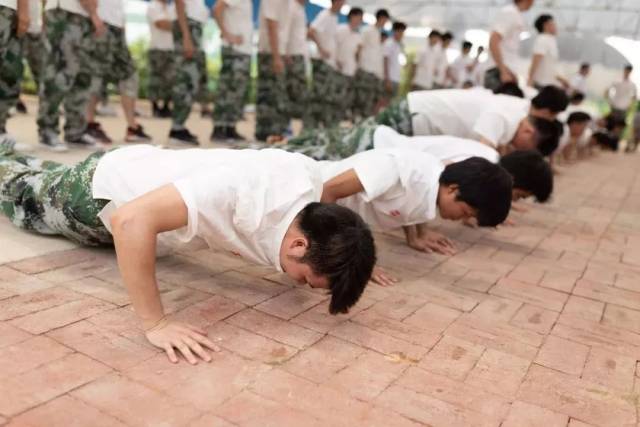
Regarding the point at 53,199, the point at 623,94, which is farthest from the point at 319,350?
the point at 623,94

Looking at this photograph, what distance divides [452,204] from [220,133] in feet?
10.7

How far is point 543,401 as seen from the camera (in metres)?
1.42

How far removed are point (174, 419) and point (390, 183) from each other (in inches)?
49.3

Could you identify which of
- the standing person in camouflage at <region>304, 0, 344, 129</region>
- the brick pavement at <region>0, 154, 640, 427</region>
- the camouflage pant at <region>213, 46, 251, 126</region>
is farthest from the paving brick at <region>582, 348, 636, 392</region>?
the standing person in camouflage at <region>304, 0, 344, 129</region>

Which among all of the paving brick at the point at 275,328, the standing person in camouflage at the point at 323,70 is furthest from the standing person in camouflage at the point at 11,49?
the standing person in camouflage at the point at 323,70

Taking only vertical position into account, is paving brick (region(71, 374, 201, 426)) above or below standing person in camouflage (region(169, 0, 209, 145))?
below

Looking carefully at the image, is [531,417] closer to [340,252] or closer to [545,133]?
[340,252]

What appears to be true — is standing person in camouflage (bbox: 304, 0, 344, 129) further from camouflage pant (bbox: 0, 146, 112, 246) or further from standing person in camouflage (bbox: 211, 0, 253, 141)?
camouflage pant (bbox: 0, 146, 112, 246)

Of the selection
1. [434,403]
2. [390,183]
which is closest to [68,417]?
[434,403]

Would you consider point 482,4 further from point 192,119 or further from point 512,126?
point 512,126

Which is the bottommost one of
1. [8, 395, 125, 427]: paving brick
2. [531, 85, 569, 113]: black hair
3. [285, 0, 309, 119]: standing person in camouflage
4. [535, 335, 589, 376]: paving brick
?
[535, 335, 589, 376]: paving brick

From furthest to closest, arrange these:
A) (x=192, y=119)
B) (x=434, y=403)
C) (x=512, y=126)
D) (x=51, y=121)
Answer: (x=192, y=119), (x=51, y=121), (x=512, y=126), (x=434, y=403)

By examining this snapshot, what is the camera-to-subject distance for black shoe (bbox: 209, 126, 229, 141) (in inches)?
199

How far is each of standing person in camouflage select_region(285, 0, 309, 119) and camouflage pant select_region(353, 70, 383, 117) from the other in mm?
2223
